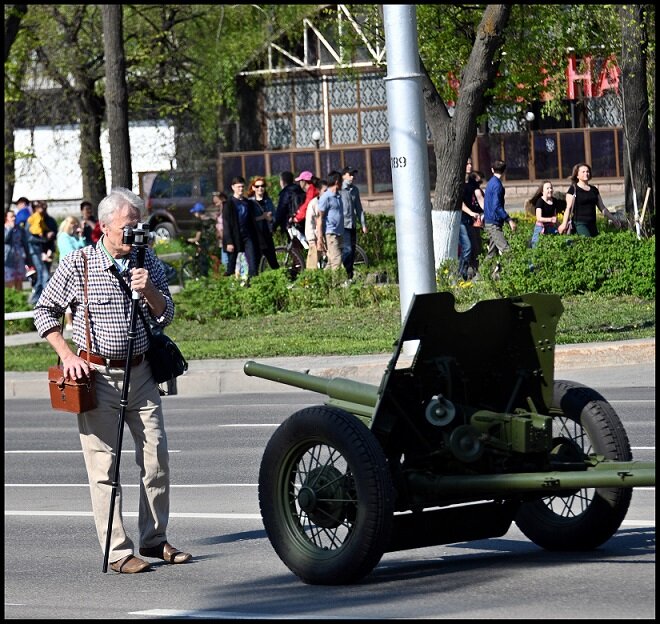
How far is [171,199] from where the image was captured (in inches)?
1631

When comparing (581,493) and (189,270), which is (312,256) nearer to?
(189,270)

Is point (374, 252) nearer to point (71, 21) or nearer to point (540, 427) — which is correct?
point (71, 21)

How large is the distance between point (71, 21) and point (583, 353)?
24805 mm

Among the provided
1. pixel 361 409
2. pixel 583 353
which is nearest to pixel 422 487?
pixel 361 409

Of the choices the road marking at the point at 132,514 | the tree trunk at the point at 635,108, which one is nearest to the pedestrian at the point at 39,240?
the tree trunk at the point at 635,108

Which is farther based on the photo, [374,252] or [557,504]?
[374,252]

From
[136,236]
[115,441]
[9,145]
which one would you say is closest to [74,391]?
[115,441]

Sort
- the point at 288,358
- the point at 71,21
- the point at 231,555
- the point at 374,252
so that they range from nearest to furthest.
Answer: the point at 231,555
the point at 288,358
the point at 374,252
the point at 71,21

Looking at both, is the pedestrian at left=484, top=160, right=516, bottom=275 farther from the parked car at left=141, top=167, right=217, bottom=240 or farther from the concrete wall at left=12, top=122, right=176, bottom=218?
the concrete wall at left=12, top=122, right=176, bottom=218

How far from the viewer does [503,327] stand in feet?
22.6

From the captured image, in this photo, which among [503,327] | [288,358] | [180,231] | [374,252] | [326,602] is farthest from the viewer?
[180,231]

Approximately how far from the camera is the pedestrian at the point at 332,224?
2267 centimetres

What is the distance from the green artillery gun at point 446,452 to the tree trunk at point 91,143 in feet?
→ 102

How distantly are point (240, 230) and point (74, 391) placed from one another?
649 inches
